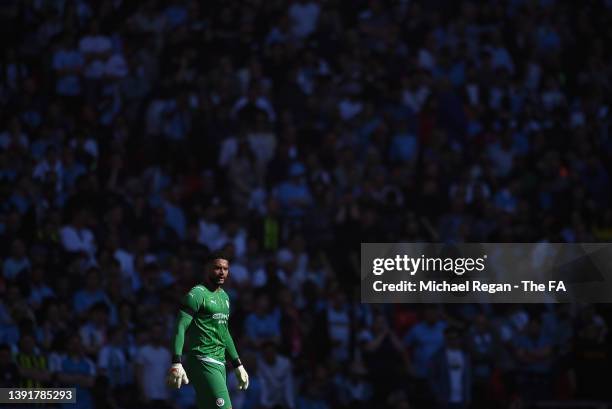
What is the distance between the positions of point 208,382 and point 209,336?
1.50 feet

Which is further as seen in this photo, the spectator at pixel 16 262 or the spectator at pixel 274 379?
the spectator at pixel 16 262

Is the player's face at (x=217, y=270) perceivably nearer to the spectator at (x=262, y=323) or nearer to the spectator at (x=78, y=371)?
the spectator at (x=78, y=371)

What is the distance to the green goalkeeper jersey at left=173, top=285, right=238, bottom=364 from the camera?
1309 cm

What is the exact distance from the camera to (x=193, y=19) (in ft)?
81.4

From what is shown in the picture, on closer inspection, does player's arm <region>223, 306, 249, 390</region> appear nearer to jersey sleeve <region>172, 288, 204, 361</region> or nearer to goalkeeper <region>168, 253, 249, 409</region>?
goalkeeper <region>168, 253, 249, 409</region>

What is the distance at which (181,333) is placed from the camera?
1284 centimetres

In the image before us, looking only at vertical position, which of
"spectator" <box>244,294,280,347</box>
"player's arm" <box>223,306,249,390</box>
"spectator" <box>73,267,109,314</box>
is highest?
"spectator" <box>73,267,109,314</box>

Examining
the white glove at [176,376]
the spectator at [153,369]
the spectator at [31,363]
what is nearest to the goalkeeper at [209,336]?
the white glove at [176,376]

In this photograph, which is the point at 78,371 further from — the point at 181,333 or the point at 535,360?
the point at 535,360

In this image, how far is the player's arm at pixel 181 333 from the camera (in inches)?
490

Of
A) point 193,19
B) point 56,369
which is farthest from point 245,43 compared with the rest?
point 56,369

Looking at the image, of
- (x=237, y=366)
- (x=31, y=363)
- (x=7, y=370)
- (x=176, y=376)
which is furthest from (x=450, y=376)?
(x=176, y=376)

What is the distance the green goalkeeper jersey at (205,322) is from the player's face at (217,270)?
7.3 inches

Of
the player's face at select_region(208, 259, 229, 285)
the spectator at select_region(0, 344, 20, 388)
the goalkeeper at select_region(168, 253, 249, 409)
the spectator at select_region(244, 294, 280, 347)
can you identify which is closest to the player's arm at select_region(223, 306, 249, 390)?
the goalkeeper at select_region(168, 253, 249, 409)
